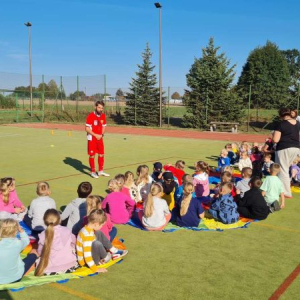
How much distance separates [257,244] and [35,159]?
9937mm

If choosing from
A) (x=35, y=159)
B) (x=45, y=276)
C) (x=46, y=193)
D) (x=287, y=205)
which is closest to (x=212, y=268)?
(x=45, y=276)

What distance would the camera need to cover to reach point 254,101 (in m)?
30.2

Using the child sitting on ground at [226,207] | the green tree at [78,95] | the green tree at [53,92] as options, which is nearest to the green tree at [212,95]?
the green tree at [78,95]

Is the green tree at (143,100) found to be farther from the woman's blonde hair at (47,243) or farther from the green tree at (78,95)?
the woman's blonde hair at (47,243)

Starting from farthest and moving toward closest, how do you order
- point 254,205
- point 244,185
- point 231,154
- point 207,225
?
point 231,154 → point 244,185 → point 254,205 → point 207,225

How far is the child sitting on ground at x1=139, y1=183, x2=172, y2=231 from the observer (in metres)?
5.78

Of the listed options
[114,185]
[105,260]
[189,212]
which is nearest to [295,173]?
[189,212]

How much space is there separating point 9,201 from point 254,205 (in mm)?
4267

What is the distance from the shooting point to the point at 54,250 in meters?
4.36

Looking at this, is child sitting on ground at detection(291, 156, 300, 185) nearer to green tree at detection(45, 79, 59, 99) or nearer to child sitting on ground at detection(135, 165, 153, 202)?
child sitting on ground at detection(135, 165, 153, 202)

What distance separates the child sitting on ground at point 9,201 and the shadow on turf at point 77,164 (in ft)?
14.8

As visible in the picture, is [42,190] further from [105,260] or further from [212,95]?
[212,95]

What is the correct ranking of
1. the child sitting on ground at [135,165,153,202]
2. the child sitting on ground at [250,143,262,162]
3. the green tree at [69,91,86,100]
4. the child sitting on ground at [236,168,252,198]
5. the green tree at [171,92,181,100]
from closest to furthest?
the child sitting on ground at [236,168,252,198] → the child sitting on ground at [135,165,153,202] → the child sitting on ground at [250,143,262,162] → the green tree at [171,92,181,100] → the green tree at [69,91,86,100]

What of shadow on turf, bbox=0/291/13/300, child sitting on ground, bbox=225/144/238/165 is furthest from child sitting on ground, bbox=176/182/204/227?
child sitting on ground, bbox=225/144/238/165
